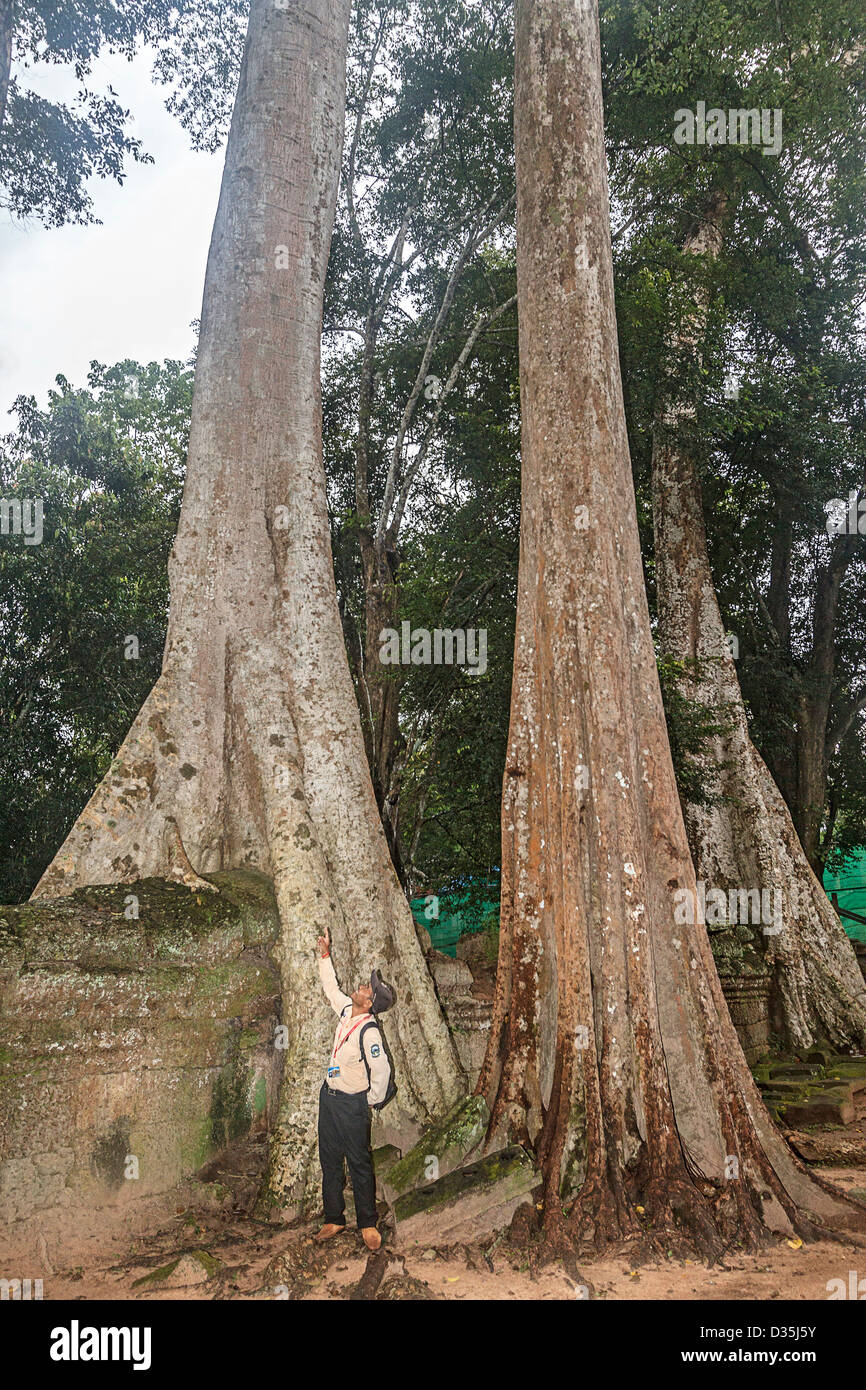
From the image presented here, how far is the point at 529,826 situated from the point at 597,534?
160 cm

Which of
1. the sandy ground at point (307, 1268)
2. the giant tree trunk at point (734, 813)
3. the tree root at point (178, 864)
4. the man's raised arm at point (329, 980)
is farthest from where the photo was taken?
the giant tree trunk at point (734, 813)

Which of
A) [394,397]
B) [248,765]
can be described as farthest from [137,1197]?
[394,397]

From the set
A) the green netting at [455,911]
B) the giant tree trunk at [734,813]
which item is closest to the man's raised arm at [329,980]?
the green netting at [455,911]

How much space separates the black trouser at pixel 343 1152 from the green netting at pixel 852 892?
12034 mm

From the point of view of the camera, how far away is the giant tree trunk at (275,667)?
191 inches

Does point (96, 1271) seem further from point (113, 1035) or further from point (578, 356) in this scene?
point (578, 356)

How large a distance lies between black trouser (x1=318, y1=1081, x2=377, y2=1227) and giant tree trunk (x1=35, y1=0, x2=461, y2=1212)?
0.28 metres

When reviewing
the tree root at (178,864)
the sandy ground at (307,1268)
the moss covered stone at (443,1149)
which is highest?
the tree root at (178,864)

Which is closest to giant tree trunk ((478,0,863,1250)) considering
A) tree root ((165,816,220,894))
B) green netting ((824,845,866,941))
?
tree root ((165,816,220,894))

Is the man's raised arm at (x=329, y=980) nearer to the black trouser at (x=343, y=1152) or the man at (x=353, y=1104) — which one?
the man at (x=353, y=1104)

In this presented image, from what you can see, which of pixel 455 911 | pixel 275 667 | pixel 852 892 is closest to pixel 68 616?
pixel 455 911

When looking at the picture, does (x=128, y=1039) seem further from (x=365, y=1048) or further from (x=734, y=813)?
(x=734, y=813)

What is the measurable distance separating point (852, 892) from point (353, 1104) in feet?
43.6

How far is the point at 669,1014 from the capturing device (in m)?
4.43
